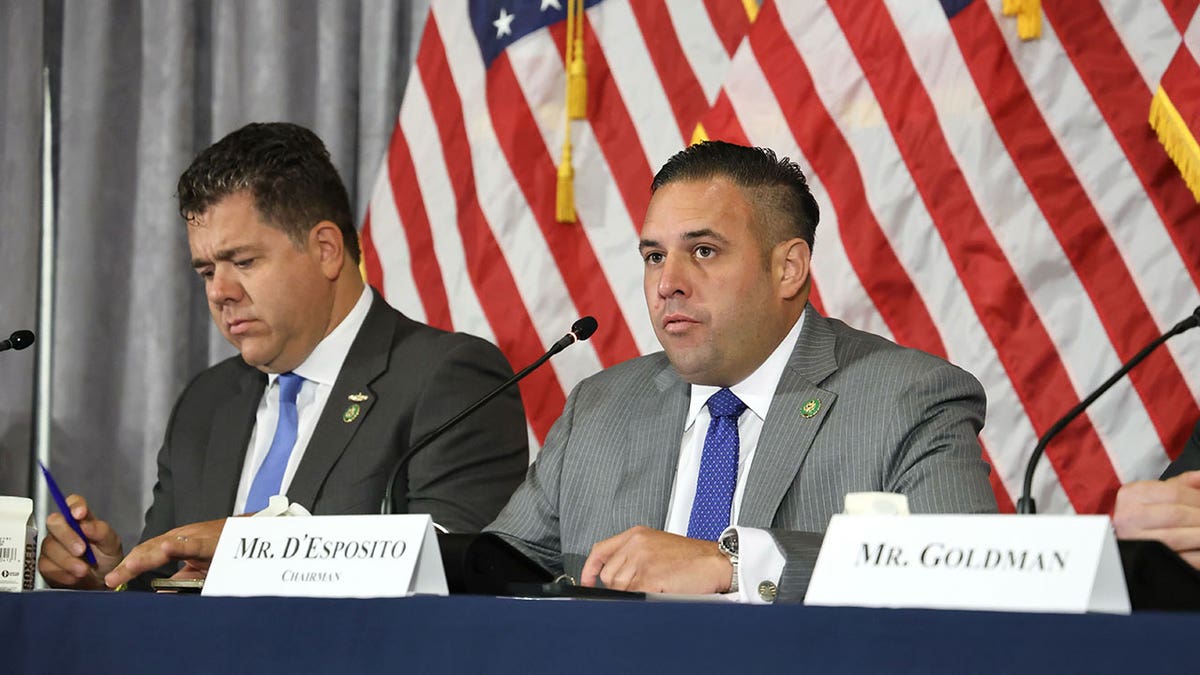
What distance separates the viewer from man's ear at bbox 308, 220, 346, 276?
3.47 metres

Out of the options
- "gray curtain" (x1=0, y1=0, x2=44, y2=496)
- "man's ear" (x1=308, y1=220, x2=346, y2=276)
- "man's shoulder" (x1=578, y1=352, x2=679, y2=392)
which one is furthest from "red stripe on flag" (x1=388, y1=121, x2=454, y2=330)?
"gray curtain" (x1=0, y1=0, x2=44, y2=496)

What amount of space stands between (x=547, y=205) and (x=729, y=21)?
0.69 meters

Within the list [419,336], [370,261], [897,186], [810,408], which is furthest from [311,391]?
[897,186]

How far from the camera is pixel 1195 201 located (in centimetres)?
317

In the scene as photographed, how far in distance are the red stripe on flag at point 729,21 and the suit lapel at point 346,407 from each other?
1.17m

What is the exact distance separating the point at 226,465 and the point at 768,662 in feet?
7.74

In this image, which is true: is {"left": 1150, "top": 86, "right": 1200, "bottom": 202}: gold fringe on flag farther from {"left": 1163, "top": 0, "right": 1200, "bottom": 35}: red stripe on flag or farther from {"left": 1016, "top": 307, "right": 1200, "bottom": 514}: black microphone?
{"left": 1016, "top": 307, "right": 1200, "bottom": 514}: black microphone

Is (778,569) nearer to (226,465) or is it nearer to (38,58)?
(226,465)

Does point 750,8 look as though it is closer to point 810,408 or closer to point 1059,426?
point 810,408

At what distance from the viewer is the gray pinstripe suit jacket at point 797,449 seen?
2.50m

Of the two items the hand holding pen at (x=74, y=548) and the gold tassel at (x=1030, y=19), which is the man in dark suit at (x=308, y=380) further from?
the gold tassel at (x=1030, y=19)

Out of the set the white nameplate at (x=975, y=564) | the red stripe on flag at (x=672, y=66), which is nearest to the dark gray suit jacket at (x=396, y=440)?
the red stripe on flag at (x=672, y=66)

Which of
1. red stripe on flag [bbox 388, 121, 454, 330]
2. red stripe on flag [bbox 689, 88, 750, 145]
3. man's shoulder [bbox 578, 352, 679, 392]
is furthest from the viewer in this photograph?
red stripe on flag [bbox 388, 121, 454, 330]

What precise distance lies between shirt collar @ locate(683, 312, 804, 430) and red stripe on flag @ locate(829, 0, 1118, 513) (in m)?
0.67
